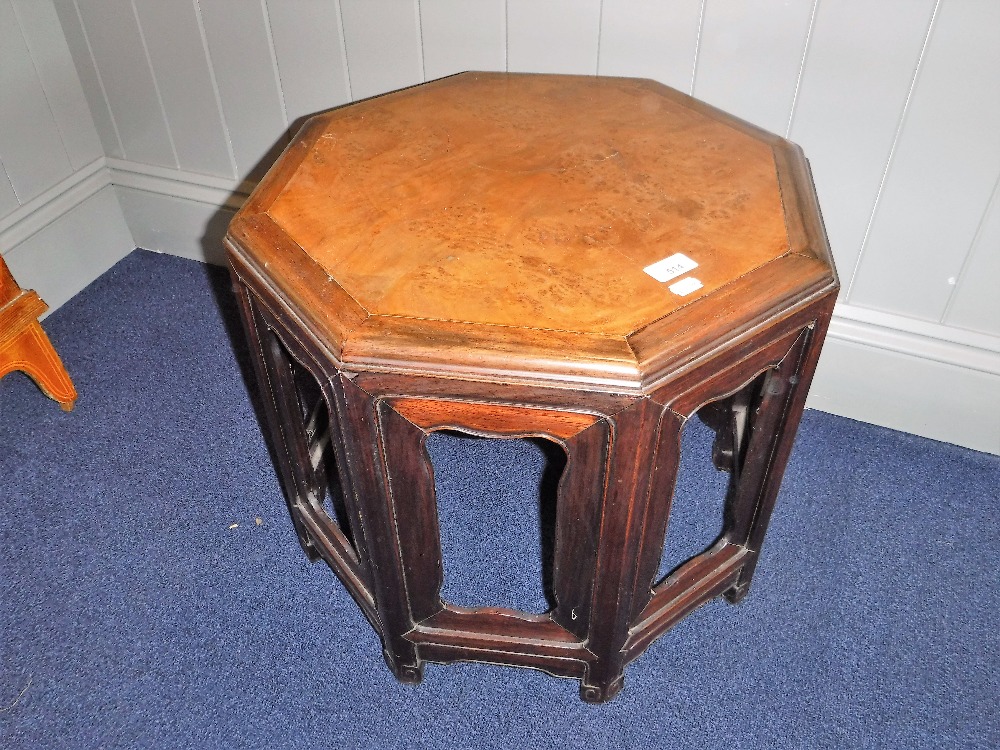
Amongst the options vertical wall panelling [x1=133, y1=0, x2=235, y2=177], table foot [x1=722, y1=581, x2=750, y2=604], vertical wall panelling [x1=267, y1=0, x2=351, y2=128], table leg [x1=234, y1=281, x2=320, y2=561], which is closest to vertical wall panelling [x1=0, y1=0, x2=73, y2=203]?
vertical wall panelling [x1=133, y1=0, x2=235, y2=177]

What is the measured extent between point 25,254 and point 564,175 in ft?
5.15

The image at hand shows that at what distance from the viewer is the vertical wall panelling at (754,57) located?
4.71ft

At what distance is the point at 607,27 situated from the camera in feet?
5.09

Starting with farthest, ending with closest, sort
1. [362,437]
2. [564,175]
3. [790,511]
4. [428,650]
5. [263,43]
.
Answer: [263,43]
[790,511]
[428,650]
[564,175]
[362,437]

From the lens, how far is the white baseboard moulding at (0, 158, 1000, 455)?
1685 mm

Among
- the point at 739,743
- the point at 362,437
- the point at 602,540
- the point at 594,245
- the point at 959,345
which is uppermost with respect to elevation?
the point at 594,245

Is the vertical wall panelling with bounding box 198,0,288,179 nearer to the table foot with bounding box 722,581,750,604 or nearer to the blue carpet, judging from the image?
the blue carpet

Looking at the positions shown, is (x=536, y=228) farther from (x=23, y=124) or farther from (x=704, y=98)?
(x=23, y=124)

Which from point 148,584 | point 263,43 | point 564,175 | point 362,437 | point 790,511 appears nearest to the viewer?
point 362,437

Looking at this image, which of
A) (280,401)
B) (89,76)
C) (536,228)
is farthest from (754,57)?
(89,76)

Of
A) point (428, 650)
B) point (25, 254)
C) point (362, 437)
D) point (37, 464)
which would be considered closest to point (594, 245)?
point (362, 437)

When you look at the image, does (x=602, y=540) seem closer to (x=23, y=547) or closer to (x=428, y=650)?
(x=428, y=650)

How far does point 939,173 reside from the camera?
1.49 metres

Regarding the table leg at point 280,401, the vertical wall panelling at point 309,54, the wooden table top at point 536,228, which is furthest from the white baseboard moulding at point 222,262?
the table leg at point 280,401
